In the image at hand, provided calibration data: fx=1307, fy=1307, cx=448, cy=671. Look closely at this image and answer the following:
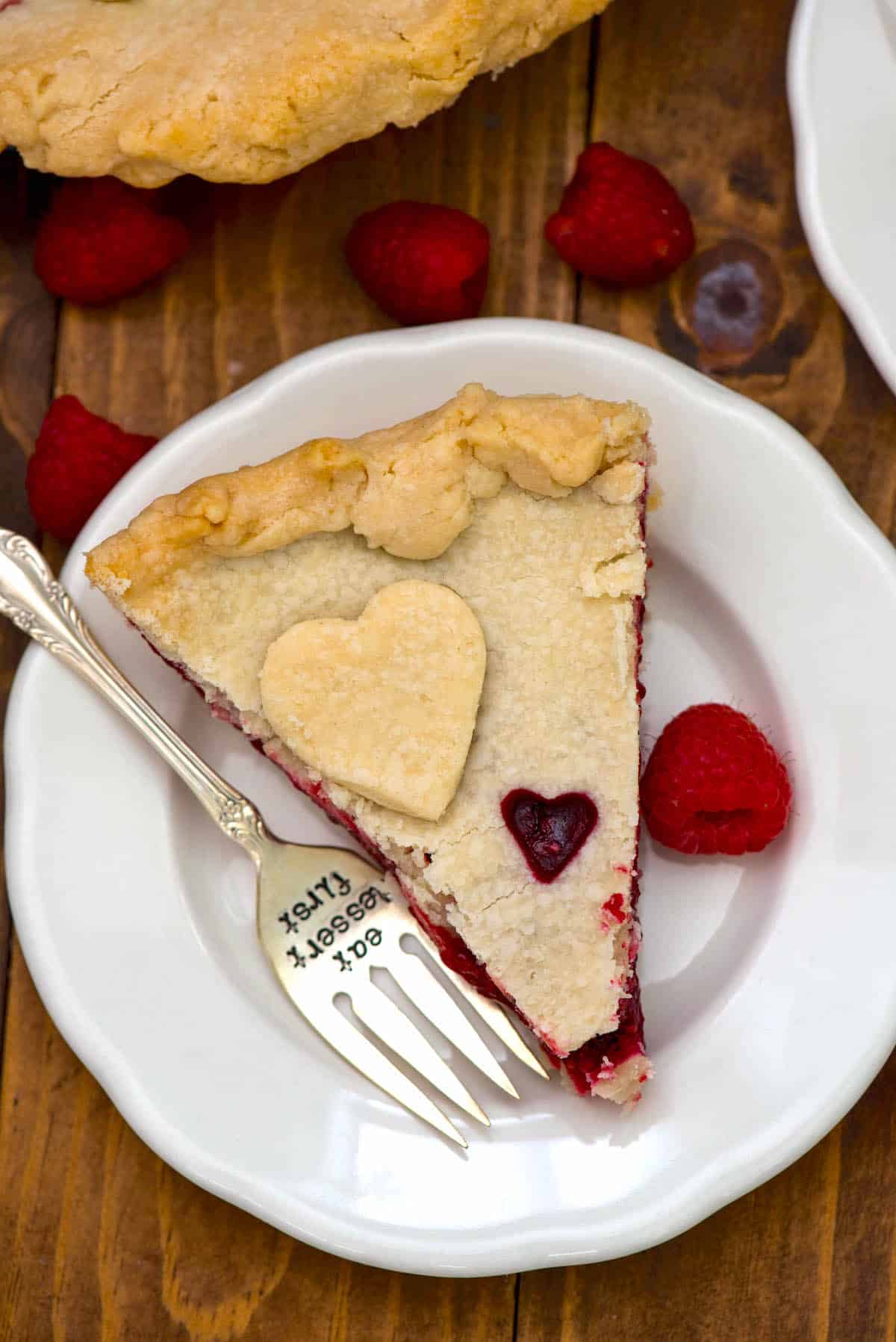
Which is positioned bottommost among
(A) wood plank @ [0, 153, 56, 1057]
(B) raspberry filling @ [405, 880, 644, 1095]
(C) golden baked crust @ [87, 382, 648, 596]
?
(B) raspberry filling @ [405, 880, 644, 1095]

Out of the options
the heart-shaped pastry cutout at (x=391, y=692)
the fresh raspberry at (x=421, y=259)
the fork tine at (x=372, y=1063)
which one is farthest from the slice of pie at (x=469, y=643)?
the fresh raspberry at (x=421, y=259)

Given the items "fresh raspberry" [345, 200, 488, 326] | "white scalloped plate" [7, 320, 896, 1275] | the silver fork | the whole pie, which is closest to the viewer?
the whole pie

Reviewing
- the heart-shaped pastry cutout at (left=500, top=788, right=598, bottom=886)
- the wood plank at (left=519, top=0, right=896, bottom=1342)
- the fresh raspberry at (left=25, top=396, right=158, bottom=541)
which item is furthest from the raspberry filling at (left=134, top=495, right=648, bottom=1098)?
the wood plank at (left=519, top=0, right=896, bottom=1342)

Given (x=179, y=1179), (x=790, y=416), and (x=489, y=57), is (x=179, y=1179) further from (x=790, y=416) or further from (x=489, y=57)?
(x=489, y=57)

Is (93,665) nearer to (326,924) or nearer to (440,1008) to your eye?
(326,924)

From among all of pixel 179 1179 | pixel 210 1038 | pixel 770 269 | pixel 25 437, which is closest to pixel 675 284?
pixel 770 269

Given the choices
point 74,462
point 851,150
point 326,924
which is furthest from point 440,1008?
point 851,150

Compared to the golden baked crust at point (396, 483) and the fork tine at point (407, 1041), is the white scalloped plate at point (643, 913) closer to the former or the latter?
the fork tine at point (407, 1041)

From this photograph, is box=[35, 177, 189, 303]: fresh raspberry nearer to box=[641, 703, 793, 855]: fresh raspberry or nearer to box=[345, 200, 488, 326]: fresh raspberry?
box=[345, 200, 488, 326]: fresh raspberry
